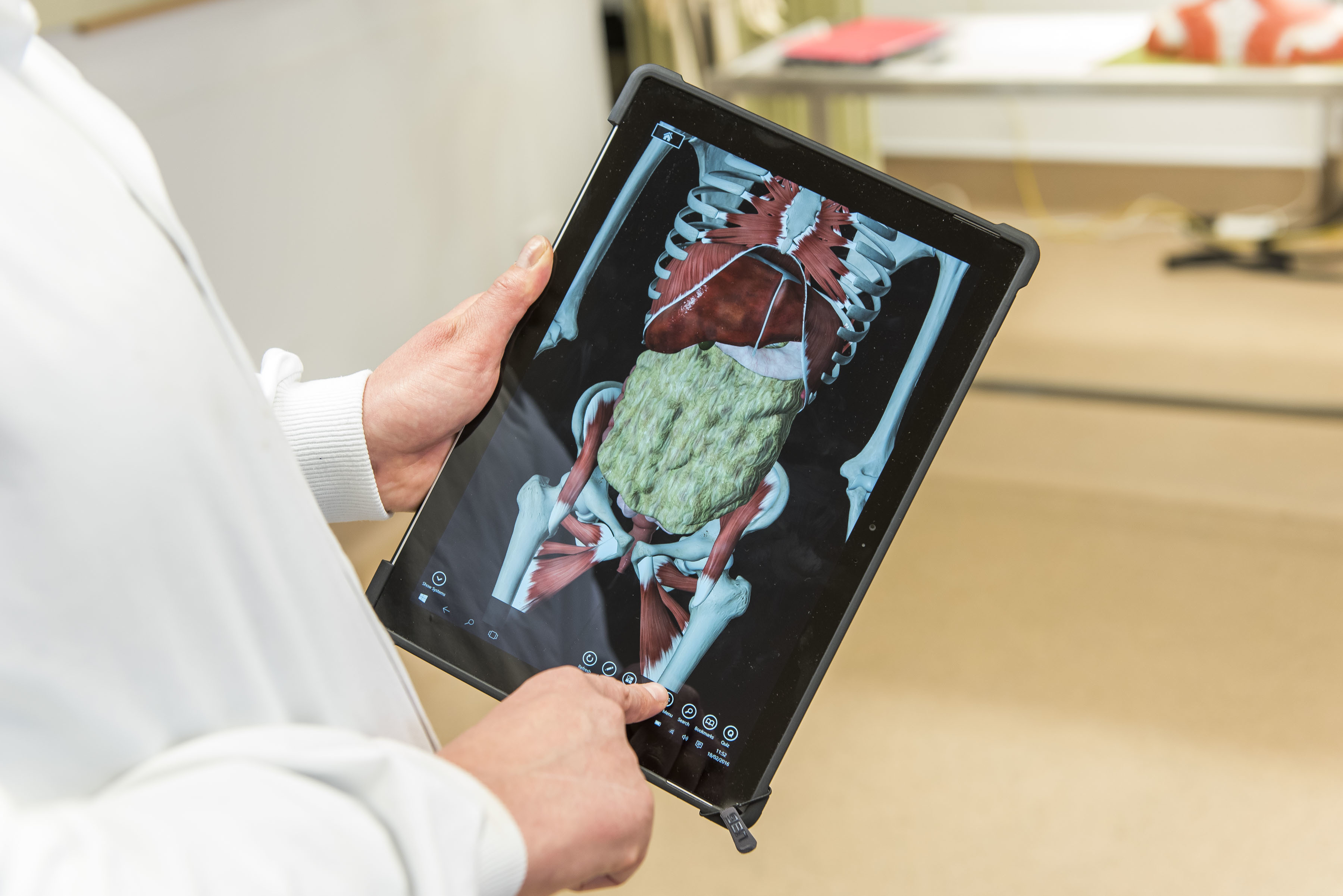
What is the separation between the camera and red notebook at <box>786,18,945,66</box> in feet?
6.62

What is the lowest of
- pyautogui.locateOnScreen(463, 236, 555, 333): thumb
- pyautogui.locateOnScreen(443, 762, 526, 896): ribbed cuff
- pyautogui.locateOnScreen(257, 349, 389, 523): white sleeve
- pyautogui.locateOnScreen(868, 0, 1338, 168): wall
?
pyautogui.locateOnScreen(868, 0, 1338, 168): wall

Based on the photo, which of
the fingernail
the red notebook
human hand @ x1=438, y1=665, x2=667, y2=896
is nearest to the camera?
human hand @ x1=438, y1=665, x2=667, y2=896

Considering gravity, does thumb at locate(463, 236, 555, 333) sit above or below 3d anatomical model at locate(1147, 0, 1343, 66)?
above

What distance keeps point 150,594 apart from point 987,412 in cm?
218

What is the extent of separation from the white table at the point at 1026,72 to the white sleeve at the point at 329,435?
146 cm

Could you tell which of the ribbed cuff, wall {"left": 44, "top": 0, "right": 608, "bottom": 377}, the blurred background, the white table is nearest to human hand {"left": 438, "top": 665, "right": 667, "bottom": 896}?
the ribbed cuff

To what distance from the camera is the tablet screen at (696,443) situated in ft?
2.11

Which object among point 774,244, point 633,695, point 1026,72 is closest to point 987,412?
point 1026,72

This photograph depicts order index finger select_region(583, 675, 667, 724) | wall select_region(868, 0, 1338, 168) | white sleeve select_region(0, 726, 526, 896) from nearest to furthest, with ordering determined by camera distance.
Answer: white sleeve select_region(0, 726, 526, 896), index finger select_region(583, 675, 667, 724), wall select_region(868, 0, 1338, 168)

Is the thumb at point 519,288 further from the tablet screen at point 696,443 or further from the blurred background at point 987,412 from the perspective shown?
the blurred background at point 987,412

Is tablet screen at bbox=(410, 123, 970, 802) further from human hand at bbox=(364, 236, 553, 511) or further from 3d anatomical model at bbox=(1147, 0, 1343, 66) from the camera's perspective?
3d anatomical model at bbox=(1147, 0, 1343, 66)

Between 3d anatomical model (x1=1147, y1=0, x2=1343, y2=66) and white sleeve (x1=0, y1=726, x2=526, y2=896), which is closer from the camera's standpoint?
white sleeve (x1=0, y1=726, x2=526, y2=896)

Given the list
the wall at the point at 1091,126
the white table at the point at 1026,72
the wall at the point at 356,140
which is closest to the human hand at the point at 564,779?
the wall at the point at 356,140

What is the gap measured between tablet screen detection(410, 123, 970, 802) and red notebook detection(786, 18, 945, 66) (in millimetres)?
1466
